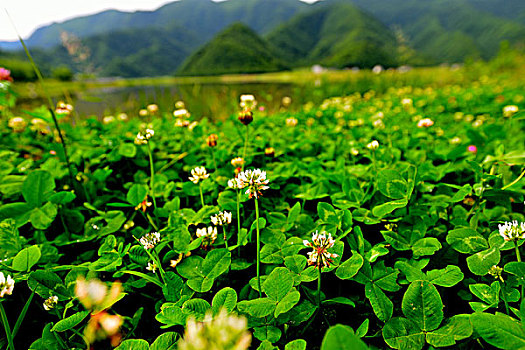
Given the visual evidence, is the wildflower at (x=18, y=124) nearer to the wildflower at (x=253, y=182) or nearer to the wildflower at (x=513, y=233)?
the wildflower at (x=253, y=182)

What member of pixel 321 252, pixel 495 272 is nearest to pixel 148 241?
pixel 321 252

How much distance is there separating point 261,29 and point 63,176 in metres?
212

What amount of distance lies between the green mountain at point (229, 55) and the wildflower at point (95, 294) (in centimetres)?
6328

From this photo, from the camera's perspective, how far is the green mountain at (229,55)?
6679 centimetres

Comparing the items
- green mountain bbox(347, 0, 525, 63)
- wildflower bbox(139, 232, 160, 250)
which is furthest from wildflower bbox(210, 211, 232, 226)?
green mountain bbox(347, 0, 525, 63)

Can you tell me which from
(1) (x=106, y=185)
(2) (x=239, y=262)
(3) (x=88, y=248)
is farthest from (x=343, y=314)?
(1) (x=106, y=185)

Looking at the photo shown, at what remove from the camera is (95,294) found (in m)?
0.86

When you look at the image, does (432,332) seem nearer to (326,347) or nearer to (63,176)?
(326,347)

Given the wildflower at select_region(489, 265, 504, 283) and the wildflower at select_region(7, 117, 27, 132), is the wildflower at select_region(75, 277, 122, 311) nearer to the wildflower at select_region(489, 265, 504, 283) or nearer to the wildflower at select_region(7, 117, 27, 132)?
the wildflower at select_region(489, 265, 504, 283)

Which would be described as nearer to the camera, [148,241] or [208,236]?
[148,241]

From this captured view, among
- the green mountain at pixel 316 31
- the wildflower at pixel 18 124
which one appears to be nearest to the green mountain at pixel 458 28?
the wildflower at pixel 18 124

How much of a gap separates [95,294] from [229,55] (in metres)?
77.3

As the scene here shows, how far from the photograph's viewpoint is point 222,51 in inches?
2859

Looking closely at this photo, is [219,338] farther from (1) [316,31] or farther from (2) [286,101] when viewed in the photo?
(1) [316,31]
